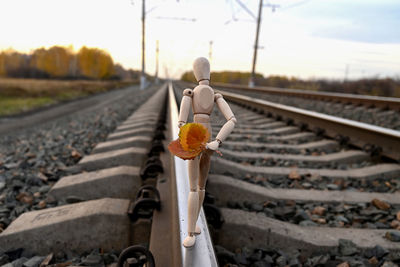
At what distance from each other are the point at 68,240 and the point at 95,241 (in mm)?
143

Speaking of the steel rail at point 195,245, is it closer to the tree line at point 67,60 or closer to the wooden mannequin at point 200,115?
the wooden mannequin at point 200,115

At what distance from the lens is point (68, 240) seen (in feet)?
5.56

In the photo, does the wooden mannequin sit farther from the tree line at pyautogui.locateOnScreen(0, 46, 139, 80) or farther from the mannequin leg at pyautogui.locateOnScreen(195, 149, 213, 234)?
the tree line at pyautogui.locateOnScreen(0, 46, 139, 80)

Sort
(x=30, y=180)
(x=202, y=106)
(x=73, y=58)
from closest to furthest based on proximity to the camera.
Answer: (x=202, y=106), (x=30, y=180), (x=73, y=58)

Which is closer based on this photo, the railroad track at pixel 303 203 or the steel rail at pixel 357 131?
the railroad track at pixel 303 203

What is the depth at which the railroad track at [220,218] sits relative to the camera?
1.57 m

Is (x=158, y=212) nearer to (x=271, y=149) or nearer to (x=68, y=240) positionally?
(x=68, y=240)

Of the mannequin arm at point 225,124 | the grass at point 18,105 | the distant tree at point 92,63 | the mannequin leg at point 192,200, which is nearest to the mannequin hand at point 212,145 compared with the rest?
the mannequin arm at point 225,124

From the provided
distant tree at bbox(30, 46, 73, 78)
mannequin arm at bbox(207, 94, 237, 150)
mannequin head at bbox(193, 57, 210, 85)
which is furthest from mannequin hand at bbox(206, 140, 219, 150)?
distant tree at bbox(30, 46, 73, 78)

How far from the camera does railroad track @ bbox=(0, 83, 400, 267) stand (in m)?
1.57

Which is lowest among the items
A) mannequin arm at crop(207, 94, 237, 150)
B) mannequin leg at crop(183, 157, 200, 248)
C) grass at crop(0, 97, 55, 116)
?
grass at crop(0, 97, 55, 116)

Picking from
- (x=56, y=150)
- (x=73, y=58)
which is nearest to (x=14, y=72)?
(x=73, y=58)

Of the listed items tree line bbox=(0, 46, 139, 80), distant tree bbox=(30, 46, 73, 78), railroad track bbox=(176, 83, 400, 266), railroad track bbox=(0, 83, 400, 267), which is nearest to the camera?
railroad track bbox=(0, 83, 400, 267)

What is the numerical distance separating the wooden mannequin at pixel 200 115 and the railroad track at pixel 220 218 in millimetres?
45
